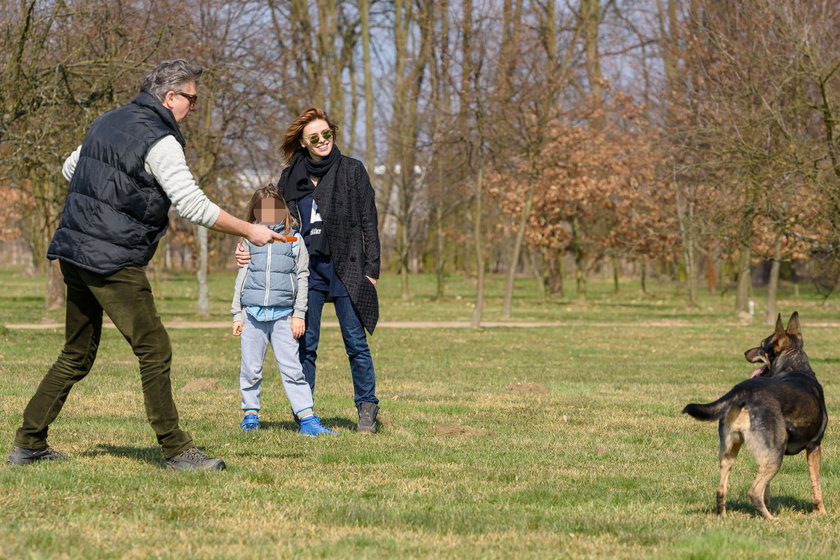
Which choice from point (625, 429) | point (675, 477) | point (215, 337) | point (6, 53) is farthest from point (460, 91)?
point (675, 477)

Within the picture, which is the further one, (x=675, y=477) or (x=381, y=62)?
(x=381, y=62)

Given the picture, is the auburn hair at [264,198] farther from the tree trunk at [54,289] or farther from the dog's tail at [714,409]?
the tree trunk at [54,289]

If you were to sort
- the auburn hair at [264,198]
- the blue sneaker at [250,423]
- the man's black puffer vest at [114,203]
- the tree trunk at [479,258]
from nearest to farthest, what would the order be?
the man's black puffer vest at [114,203]
the auburn hair at [264,198]
the blue sneaker at [250,423]
the tree trunk at [479,258]

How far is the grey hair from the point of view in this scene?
6242 mm

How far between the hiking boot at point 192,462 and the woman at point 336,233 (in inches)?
78.7

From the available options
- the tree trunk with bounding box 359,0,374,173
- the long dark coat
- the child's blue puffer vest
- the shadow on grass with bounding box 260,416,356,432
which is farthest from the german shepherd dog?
the tree trunk with bounding box 359,0,374,173

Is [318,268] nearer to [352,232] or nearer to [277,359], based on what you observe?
[352,232]

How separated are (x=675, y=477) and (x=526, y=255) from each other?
6434cm

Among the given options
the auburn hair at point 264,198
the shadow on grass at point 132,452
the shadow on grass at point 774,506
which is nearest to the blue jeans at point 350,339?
the auburn hair at point 264,198

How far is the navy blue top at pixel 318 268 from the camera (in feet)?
26.9

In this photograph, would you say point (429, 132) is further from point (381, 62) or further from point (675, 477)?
point (675, 477)

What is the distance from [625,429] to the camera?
9078 mm

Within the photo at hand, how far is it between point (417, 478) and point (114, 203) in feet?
7.54

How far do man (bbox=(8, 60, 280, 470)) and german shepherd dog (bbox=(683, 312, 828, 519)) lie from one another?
2625 millimetres
